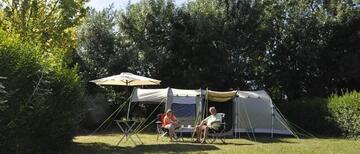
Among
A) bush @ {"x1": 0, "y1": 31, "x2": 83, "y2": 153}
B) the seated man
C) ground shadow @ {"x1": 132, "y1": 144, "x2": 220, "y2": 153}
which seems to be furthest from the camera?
the seated man

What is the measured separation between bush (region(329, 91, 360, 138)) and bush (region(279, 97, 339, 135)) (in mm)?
517

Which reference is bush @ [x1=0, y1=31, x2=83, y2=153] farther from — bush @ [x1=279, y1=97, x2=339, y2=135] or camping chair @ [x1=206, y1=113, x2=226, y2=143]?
bush @ [x1=279, y1=97, x2=339, y2=135]

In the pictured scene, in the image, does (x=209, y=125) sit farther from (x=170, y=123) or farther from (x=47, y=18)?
(x=47, y=18)

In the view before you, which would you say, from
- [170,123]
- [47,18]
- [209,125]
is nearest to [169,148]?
[170,123]

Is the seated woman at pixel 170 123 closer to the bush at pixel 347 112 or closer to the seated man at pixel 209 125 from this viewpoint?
the seated man at pixel 209 125

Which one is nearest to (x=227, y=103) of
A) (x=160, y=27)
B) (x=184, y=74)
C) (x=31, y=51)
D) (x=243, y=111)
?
(x=243, y=111)

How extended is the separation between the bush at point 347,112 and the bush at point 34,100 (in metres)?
9.81

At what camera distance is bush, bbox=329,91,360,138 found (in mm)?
16766

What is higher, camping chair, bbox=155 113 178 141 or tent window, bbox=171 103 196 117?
tent window, bbox=171 103 196 117

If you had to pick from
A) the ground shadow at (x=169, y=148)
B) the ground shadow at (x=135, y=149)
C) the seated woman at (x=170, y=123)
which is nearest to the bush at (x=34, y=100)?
the ground shadow at (x=135, y=149)

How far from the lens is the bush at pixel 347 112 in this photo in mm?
16766

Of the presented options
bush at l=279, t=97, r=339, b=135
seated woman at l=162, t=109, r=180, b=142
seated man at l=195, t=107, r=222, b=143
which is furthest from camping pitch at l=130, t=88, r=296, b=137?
seated woman at l=162, t=109, r=180, b=142

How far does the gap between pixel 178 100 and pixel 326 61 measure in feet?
29.8

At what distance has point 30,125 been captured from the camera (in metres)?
8.90
